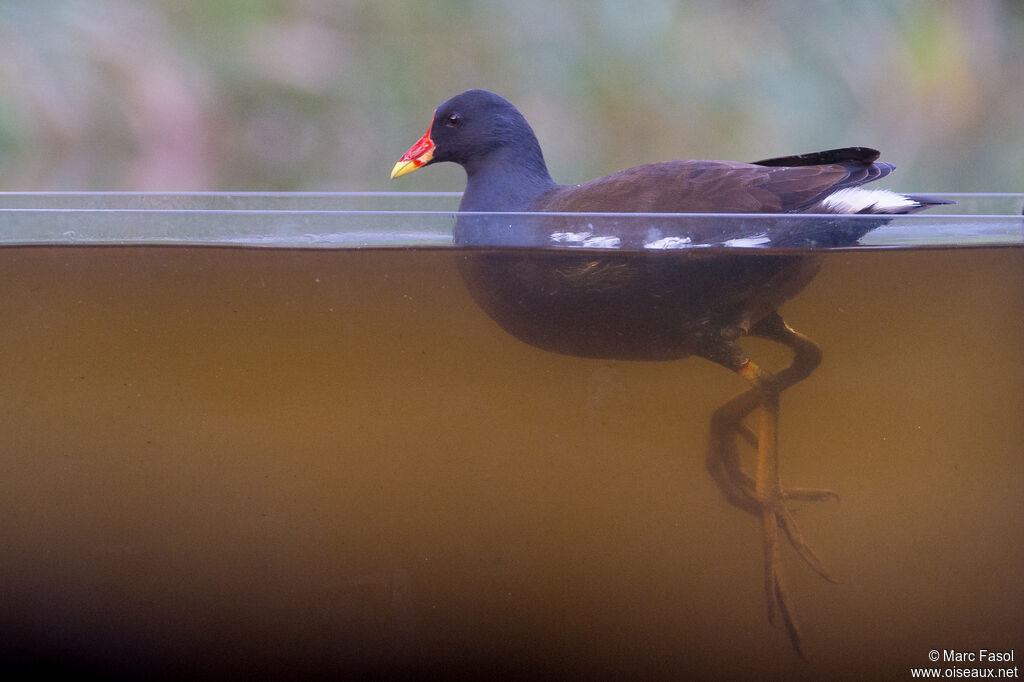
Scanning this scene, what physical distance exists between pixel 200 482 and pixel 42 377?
115 millimetres

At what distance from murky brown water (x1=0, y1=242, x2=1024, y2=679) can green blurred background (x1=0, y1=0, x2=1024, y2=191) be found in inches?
29.7

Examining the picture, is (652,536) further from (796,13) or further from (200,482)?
(796,13)

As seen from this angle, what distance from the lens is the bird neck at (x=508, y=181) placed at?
0.96m

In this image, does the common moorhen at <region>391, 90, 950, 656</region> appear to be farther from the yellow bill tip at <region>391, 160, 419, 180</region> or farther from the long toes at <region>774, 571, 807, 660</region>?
the yellow bill tip at <region>391, 160, 419, 180</region>

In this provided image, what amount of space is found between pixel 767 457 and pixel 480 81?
0.90 metres

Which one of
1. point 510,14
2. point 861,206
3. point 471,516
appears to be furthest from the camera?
point 510,14

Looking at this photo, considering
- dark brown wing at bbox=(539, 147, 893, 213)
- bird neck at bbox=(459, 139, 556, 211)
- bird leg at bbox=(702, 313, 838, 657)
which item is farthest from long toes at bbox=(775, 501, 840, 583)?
bird neck at bbox=(459, 139, 556, 211)

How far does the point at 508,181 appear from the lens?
0.99 m

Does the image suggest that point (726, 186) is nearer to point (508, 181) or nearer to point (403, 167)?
point (508, 181)

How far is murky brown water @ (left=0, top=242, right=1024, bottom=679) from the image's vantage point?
0.59 meters

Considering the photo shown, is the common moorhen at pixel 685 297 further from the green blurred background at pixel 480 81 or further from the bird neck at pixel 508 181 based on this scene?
the green blurred background at pixel 480 81

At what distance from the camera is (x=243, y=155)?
1.35 meters

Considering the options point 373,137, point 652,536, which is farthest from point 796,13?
point 652,536


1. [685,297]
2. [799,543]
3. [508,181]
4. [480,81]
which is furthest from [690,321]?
[480,81]
